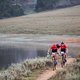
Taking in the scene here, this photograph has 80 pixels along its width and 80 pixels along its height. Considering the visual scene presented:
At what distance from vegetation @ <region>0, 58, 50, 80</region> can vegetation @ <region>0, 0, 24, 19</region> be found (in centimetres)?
6765

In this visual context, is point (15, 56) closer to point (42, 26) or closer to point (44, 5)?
point (42, 26)

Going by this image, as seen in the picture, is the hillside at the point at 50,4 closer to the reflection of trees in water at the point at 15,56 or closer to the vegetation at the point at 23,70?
the reflection of trees in water at the point at 15,56

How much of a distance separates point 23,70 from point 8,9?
7261 cm

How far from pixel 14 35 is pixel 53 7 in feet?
139

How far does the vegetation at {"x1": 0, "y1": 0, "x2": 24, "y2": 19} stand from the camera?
89750 millimetres

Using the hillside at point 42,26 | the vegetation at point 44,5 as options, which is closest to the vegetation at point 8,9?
the vegetation at point 44,5

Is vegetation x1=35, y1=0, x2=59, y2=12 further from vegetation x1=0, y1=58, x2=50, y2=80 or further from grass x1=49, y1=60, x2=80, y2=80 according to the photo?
grass x1=49, y1=60, x2=80, y2=80

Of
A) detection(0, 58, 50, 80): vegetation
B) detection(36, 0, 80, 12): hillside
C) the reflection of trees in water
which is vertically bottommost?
detection(36, 0, 80, 12): hillside

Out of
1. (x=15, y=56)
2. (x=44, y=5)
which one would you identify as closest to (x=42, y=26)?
(x=15, y=56)

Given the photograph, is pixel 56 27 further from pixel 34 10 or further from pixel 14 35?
pixel 34 10

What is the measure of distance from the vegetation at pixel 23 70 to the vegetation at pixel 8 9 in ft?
222

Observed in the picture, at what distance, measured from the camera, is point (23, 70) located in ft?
64.8

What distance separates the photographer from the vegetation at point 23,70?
58.5 ft

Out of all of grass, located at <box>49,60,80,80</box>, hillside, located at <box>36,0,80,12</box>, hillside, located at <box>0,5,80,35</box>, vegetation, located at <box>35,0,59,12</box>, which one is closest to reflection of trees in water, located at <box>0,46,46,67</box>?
grass, located at <box>49,60,80,80</box>
